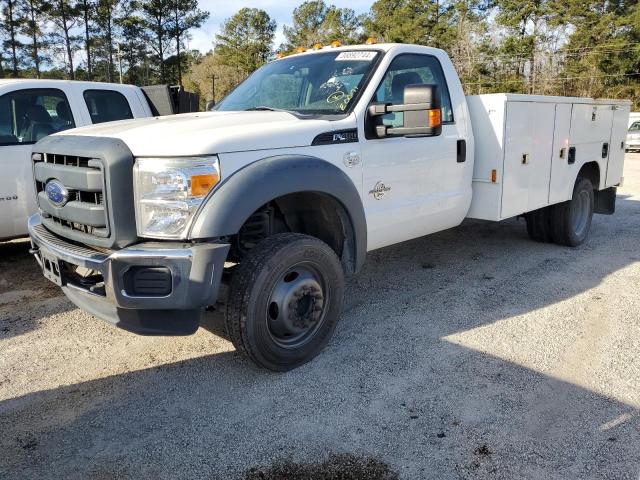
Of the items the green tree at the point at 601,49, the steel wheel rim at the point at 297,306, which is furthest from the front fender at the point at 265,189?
the green tree at the point at 601,49

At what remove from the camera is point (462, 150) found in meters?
4.66

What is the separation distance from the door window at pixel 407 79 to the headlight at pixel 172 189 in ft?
5.18

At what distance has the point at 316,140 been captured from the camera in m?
3.46

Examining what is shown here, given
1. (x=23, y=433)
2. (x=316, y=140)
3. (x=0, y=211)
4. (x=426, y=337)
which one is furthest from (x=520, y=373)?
(x=0, y=211)

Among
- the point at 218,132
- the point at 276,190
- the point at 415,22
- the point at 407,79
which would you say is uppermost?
the point at 415,22

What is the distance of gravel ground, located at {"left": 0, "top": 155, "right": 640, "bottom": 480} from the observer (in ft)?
8.62

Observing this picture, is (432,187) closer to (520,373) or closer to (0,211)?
(520,373)

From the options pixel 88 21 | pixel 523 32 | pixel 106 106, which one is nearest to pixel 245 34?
pixel 88 21

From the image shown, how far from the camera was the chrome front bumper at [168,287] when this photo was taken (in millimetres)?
2814

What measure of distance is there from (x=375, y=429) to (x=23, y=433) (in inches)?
72.8

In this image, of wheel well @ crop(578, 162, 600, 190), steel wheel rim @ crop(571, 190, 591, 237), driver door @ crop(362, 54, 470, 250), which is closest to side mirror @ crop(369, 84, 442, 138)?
driver door @ crop(362, 54, 470, 250)

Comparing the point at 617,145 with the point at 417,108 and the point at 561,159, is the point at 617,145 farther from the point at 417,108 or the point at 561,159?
the point at 417,108

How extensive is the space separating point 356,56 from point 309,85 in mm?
426

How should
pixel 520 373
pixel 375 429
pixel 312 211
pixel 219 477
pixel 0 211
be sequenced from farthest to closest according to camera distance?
1. pixel 0 211
2. pixel 312 211
3. pixel 520 373
4. pixel 375 429
5. pixel 219 477
